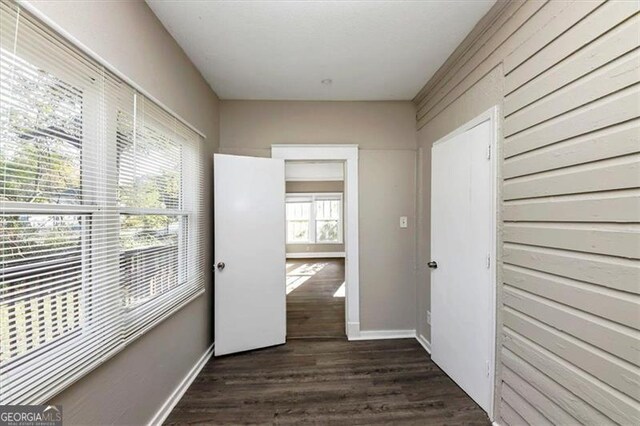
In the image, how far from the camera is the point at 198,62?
2.24 m

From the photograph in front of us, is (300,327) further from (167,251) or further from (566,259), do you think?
(566,259)

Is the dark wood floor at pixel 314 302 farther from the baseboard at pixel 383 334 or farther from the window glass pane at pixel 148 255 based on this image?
the window glass pane at pixel 148 255

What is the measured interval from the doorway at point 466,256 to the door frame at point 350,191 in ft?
2.56

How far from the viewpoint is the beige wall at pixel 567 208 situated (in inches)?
40.0

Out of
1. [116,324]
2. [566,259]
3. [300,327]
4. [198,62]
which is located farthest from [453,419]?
[198,62]

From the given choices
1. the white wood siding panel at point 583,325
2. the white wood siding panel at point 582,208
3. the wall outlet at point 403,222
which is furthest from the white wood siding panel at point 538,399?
the wall outlet at point 403,222

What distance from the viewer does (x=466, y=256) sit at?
6.73ft

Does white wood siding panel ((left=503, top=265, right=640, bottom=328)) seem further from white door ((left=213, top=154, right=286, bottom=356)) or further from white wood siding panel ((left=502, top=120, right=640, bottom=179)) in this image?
white door ((left=213, top=154, right=286, bottom=356))

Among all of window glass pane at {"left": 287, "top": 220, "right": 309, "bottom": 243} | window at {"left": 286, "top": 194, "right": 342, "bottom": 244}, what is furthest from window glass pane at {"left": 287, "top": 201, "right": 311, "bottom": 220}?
window glass pane at {"left": 287, "top": 220, "right": 309, "bottom": 243}

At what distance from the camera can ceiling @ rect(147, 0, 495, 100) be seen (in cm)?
164

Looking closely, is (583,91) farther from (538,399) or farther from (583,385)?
(538,399)

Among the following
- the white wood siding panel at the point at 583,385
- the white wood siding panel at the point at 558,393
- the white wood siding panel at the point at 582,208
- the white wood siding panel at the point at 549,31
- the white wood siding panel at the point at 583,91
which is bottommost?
the white wood siding panel at the point at 558,393

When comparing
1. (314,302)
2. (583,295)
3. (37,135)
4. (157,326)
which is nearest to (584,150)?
(583,295)

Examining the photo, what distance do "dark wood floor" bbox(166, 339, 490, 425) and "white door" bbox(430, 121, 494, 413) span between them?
8.3 inches
